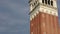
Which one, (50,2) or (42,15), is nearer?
(42,15)

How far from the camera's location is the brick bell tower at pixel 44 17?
45.8 meters

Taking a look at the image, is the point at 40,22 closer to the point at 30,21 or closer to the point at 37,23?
the point at 37,23

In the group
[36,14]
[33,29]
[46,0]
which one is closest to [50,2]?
[46,0]

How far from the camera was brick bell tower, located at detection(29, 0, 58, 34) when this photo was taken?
150 ft

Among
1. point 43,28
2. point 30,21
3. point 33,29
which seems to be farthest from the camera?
point 30,21

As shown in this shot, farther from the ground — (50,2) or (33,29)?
(50,2)

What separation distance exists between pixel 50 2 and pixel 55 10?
103 inches

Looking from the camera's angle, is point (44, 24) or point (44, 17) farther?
point (44, 17)

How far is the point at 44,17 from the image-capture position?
46.8 meters

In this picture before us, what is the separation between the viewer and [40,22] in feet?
150

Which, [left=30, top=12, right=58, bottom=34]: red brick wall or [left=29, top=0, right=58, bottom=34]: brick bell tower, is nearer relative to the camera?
[left=30, top=12, right=58, bottom=34]: red brick wall

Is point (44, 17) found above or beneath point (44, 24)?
above

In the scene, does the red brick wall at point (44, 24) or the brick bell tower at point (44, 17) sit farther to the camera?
the brick bell tower at point (44, 17)

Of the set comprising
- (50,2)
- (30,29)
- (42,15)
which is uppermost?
(50,2)
